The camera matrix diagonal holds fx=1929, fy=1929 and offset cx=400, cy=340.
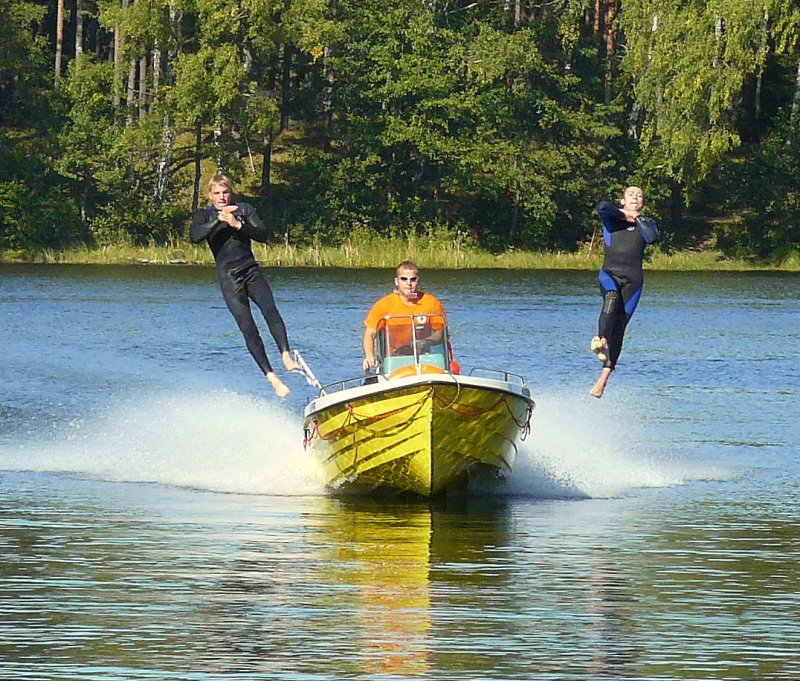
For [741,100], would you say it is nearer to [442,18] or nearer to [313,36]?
[442,18]

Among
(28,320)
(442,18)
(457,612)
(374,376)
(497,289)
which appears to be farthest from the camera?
(442,18)

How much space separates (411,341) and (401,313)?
26cm

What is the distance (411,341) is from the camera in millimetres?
16547

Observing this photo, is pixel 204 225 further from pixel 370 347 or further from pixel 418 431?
pixel 418 431

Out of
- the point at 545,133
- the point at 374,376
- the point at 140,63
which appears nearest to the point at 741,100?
the point at 545,133

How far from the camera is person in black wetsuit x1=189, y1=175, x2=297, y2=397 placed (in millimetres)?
16359

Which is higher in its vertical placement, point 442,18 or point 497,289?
point 442,18

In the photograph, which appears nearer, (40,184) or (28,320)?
(28,320)

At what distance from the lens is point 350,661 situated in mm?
10391

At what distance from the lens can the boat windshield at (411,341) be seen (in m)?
16.5

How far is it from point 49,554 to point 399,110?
6402cm

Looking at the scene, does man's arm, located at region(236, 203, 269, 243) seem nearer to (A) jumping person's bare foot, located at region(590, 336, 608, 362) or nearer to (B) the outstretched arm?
(B) the outstretched arm

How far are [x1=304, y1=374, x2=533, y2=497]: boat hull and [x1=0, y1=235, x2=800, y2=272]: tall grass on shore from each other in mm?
52047

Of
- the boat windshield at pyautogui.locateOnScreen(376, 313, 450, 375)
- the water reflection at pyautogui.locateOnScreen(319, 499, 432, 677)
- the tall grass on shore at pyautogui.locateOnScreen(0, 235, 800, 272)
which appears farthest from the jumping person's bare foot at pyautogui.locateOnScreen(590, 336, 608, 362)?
the tall grass on shore at pyautogui.locateOnScreen(0, 235, 800, 272)
